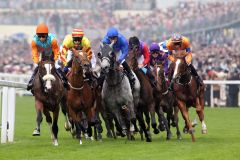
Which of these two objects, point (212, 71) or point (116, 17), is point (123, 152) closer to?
point (212, 71)

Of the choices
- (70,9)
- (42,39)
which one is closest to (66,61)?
(42,39)

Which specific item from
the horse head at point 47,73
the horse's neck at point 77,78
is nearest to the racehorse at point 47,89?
the horse head at point 47,73

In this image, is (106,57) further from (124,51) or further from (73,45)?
(73,45)

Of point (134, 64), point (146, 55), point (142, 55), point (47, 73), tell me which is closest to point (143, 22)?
point (142, 55)

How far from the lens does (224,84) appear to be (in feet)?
97.2

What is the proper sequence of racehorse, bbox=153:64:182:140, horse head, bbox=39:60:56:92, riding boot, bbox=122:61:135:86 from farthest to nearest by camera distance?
1. racehorse, bbox=153:64:182:140
2. riding boot, bbox=122:61:135:86
3. horse head, bbox=39:60:56:92

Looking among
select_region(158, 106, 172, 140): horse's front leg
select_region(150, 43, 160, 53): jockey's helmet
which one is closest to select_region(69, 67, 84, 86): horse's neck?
select_region(158, 106, 172, 140): horse's front leg

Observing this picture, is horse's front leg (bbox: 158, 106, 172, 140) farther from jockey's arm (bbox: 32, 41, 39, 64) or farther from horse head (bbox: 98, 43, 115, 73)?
jockey's arm (bbox: 32, 41, 39, 64)

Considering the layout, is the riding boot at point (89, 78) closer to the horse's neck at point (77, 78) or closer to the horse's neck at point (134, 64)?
the horse's neck at point (77, 78)

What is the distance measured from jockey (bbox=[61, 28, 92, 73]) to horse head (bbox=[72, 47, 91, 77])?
1.57 ft

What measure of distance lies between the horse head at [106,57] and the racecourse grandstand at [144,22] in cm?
1553

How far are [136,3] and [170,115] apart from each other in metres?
38.2

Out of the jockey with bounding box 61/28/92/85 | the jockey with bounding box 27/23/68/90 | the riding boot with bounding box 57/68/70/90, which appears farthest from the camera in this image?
the jockey with bounding box 61/28/92/85

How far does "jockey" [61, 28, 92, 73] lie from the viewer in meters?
16.3
